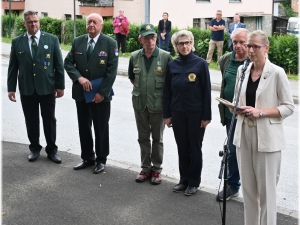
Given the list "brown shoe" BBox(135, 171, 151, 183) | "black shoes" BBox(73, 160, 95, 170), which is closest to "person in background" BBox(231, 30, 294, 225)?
"brown shoe" BBox(135, 171, 151, 183)

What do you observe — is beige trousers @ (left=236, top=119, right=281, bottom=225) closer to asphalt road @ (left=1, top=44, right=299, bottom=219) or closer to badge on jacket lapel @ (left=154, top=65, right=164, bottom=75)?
asphalt road @ (left=1, top=44, right=299, bottom=219)

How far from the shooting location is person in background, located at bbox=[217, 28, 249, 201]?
5781 millimetres

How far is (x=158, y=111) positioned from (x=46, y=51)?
192cm

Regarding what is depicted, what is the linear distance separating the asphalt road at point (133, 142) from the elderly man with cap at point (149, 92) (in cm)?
47

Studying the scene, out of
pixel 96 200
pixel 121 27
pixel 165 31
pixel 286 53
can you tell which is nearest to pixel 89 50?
pixel 96 200

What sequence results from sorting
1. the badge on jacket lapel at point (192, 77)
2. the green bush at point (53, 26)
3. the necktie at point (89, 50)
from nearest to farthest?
the badge on jacket lapel at point (192, 77) < the necktie at point (89, 50) < the green bush at point (53, 26)

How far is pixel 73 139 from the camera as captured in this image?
941 centimetres

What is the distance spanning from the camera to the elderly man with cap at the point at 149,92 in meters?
6.58

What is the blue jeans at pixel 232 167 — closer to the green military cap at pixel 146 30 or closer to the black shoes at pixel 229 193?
the black shoes at pixel 229 193

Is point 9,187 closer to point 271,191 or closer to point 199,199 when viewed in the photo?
point 199,199

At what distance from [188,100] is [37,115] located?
2.58 metres

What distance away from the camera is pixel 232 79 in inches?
237

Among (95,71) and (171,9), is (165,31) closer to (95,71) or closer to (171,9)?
(171,9)

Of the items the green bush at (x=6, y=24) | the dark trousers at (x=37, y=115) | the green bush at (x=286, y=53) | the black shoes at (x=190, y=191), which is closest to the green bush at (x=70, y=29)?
the green bush at (x=6, y=24)
